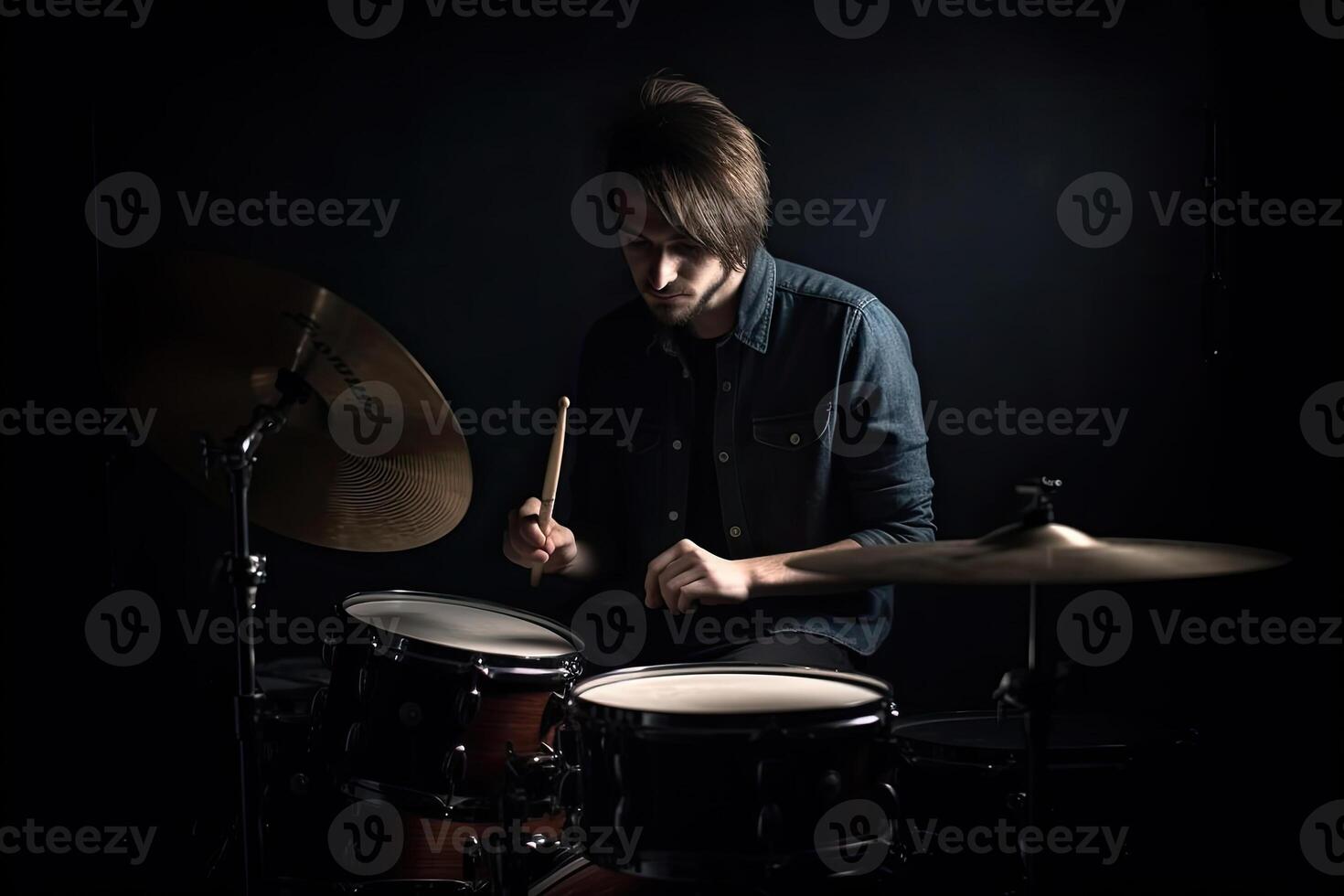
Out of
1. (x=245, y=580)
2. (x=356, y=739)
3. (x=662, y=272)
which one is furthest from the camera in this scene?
(x=662, y=272)

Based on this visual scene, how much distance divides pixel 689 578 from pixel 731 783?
468 millimetres

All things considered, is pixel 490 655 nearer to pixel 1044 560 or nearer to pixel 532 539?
pixel 532 539

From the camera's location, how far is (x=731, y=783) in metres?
1.71

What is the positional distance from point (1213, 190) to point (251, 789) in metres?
2.12

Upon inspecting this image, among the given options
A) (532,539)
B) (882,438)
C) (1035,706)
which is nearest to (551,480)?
(532,539)

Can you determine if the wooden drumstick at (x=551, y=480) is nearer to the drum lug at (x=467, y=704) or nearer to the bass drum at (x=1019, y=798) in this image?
the drum lug at (x=467, y=704)

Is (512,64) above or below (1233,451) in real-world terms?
above

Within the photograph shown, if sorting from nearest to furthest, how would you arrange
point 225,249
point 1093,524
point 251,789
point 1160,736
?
point 1160,736
point 251,789
point 1093,524
point 225,249

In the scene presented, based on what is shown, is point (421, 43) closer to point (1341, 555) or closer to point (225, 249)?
point (225, 249)

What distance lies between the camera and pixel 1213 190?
2.58 metres

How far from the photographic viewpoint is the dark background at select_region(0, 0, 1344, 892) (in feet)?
8.38

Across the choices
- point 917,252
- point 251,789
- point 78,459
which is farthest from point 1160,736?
point 78,459

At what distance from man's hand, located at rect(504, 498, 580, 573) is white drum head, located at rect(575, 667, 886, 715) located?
1.50ft

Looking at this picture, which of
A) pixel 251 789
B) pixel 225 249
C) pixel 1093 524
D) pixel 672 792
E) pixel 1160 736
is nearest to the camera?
pixel 672 792
